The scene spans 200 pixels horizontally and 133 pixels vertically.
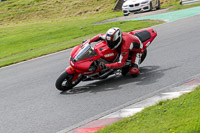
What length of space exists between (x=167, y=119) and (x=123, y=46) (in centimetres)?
361

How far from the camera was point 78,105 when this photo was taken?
24.9 ft

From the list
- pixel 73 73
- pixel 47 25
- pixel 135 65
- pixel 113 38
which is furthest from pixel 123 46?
pixel 47 25

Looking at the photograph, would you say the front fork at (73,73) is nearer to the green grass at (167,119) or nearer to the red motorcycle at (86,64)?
the red motorcycle at (86,64)

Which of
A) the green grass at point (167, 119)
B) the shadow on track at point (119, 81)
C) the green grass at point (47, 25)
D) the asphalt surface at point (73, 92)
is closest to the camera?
the green grass at point (167, 119)

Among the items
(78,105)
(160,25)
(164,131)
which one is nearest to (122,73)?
(78,105)

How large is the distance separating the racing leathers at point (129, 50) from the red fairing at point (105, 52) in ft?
0.54

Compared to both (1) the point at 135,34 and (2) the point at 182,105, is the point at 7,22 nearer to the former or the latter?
(1) the point at 135,34

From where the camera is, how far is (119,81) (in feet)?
29.9

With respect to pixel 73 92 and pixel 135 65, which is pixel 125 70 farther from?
pixel 73 92

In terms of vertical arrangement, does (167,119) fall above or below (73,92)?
above

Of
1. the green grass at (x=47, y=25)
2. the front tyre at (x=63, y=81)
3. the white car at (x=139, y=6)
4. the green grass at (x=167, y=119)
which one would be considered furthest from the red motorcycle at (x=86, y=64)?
the white car at (x=139, y=6)

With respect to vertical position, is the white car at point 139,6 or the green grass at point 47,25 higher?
the white car at point 139,6

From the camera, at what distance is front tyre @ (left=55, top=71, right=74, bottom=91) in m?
8.70

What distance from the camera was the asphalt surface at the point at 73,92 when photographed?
698 centimetres
